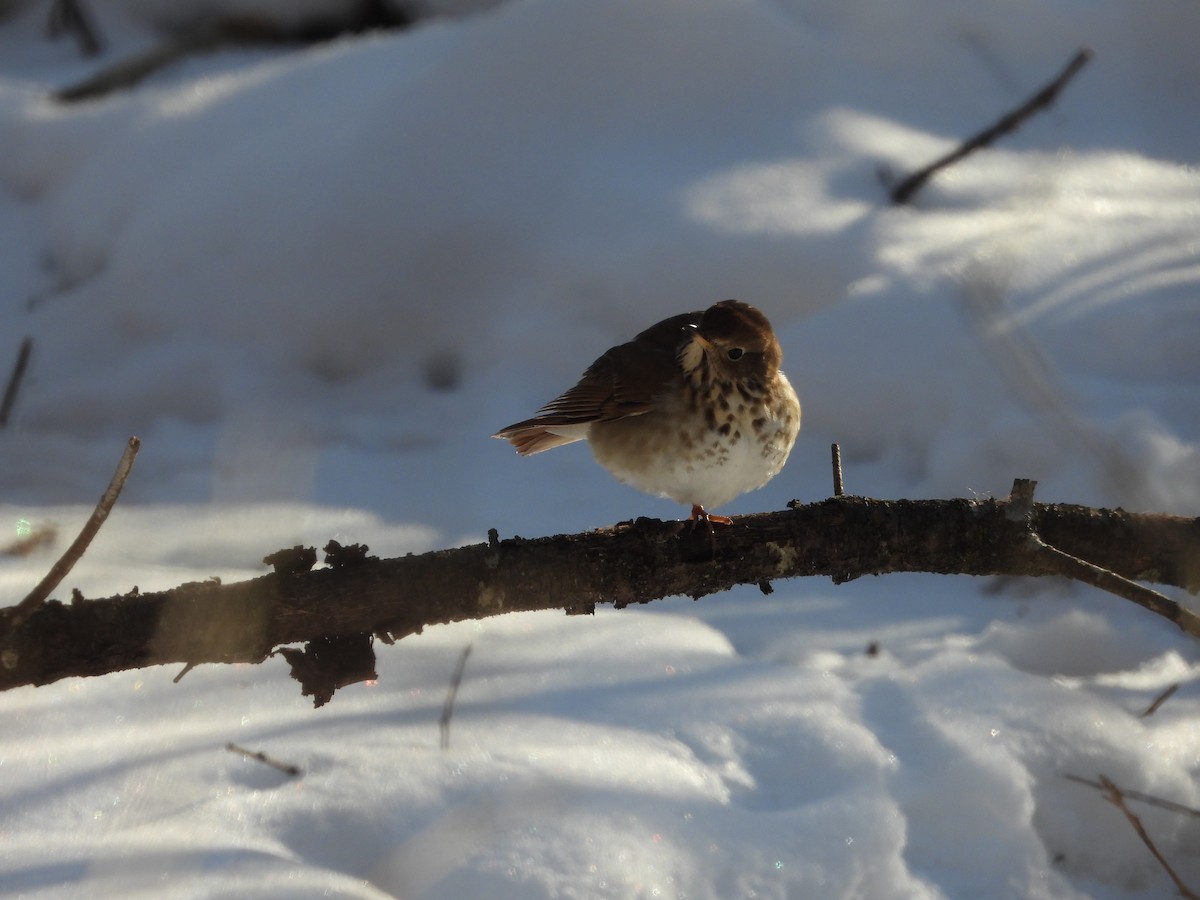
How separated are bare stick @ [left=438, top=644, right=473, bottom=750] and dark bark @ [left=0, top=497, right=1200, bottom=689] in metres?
0.65

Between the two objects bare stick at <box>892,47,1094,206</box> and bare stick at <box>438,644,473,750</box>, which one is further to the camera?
bare stick at <box>892,47,1094,206</box>

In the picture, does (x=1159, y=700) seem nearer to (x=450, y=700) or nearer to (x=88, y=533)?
(x=450, y=700)

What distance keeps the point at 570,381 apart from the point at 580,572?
232 centimetres

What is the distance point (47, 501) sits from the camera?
399 centimetres

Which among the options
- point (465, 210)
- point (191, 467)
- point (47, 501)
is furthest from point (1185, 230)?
point (47, 501)

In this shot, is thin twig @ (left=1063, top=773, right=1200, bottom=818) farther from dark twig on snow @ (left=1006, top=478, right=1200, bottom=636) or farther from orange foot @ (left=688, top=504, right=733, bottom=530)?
orange foot @ (left=688, top=504, right=733, bottom=530)

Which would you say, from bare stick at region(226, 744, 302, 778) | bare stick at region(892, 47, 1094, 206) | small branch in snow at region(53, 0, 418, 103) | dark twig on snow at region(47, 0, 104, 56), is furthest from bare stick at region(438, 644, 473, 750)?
dark twig on snow at region(47, 0, 104, 56)

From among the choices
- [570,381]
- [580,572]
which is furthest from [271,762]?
[570,381]

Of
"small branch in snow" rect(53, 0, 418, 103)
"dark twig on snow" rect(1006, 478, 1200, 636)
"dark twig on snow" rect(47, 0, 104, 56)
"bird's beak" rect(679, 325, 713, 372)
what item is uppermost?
"dark twig on snow" rect(47, 0, 104, 56)

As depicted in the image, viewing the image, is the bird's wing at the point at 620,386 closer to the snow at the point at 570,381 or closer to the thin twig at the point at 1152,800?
the snow at the point at 570,381

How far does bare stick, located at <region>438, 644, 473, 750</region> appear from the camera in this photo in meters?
2.93

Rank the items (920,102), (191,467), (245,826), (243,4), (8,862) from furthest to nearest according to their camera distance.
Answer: (243,4), (920,102), (191,467), (245,826), (8,862)

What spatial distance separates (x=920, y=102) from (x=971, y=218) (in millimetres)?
847

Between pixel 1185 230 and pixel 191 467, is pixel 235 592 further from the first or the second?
pixel 1185 230
